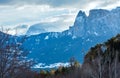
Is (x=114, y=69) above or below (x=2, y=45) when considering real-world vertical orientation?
below

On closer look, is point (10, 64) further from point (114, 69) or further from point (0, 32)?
point (114, 69)

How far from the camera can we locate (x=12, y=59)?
13906 mm

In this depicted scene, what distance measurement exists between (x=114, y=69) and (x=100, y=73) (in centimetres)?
338

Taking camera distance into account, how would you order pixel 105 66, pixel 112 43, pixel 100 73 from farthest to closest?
pixel 112 43, pixel 105 66, pixel 100 73

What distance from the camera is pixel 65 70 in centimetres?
7156

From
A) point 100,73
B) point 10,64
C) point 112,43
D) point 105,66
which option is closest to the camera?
point 10,64

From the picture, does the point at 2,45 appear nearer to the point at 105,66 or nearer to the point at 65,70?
the point at 105,66

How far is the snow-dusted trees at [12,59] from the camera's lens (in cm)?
1395

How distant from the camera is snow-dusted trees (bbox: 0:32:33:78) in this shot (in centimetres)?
1395

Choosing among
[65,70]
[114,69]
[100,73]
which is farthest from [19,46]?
[65,70]

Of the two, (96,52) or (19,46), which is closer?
(19,46)

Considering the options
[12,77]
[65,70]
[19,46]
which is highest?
[19,46]

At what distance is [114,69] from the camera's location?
49.5 meters

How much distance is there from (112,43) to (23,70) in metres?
41.7
